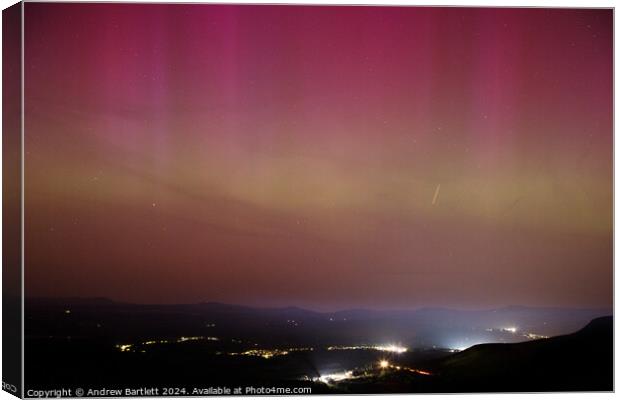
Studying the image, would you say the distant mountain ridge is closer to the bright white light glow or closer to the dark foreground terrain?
the dark foreground terrain

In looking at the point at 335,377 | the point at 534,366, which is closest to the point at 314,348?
the point at 335,377

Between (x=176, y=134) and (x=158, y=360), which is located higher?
(x=176, y=134)

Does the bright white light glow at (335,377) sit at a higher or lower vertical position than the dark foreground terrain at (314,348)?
lower

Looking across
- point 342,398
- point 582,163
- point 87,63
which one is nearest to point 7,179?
point 87,63

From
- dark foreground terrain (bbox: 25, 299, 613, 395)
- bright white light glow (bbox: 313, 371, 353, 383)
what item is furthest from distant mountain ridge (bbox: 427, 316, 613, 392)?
bright white light glow (bbox: 313, 371, 353, 383)

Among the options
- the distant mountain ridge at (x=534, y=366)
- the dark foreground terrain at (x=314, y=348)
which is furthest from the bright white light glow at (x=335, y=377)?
the distant mountain ridge at (x=534, y=366)

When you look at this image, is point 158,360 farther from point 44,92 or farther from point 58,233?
point 44,92

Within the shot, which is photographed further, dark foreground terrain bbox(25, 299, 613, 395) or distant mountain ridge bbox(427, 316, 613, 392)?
distant mountain ridge bbox(427, 316, 613, 392)

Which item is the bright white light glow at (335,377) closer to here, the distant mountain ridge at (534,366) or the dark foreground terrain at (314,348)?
the dark foreground terrain at (314,348)
